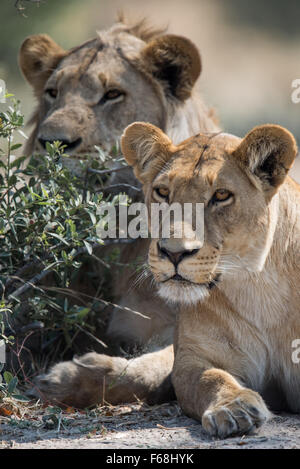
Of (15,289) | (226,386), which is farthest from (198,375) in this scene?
(15,289)

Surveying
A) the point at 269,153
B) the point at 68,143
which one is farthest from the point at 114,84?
the point at 269,153

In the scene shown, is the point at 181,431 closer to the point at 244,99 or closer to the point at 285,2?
the point at 244,99

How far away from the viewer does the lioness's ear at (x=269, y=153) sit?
11.5 feet

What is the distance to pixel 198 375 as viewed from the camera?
141 inches

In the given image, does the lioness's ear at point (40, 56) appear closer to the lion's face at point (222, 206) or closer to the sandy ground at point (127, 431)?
the lion's face at point (222, 206)

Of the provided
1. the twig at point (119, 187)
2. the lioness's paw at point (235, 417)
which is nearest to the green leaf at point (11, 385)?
the lioness's paw at point (235, 417)

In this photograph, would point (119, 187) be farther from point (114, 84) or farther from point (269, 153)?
point (269, 153)

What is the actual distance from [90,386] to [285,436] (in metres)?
1.19

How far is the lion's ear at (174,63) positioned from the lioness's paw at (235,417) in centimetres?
236

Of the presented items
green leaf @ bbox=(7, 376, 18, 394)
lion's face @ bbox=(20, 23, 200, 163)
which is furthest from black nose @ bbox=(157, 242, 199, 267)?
lion's face @ bbox=(20, 23, 200, 163)

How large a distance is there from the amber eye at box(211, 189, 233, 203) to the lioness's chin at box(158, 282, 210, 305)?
0.38 m

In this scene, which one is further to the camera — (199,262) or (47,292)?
(47,292)

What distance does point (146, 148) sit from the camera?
4.00 metres

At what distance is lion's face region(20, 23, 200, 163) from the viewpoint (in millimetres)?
4809
